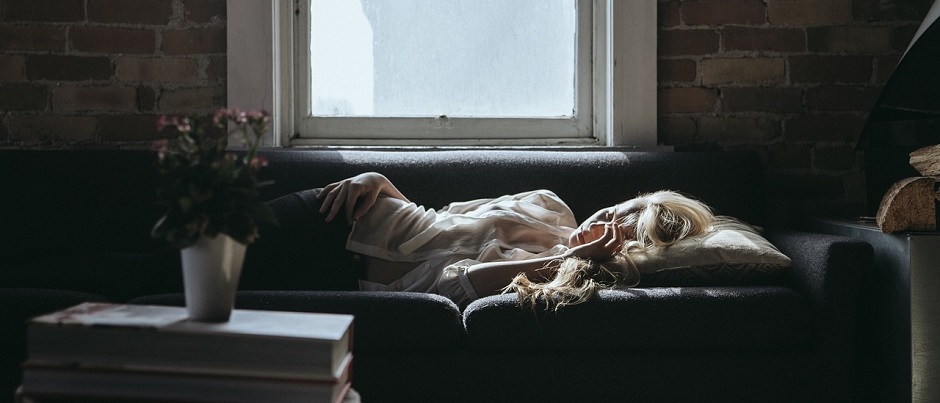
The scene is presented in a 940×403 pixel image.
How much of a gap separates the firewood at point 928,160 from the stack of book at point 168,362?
178 centimetres

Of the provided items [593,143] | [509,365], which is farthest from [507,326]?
[593,143]

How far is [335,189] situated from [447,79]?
0.93 meters

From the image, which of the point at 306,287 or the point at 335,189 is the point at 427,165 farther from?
the point at 306,287

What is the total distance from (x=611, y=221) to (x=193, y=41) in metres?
1.67

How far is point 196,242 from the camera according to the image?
95cm

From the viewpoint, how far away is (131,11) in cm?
271

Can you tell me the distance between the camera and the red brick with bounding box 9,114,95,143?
271 centimetres

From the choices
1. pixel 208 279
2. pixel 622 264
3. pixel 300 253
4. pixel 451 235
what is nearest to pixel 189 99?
pixel 300 253

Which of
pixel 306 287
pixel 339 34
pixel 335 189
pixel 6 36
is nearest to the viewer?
pixel 306 287

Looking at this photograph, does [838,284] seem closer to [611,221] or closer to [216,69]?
[611,221]

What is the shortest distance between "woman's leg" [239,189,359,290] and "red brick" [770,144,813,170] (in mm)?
1653

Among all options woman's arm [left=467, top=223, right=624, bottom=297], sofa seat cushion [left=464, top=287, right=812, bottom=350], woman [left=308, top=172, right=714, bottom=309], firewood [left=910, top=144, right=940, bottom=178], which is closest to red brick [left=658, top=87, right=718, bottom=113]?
woman [left=308, top=172, right=714, bottom=309]

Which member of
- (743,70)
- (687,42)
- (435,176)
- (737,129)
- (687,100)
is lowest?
(435,176)

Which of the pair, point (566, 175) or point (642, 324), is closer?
point (642, 324)
